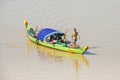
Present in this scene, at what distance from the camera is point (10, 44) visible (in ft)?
67.4

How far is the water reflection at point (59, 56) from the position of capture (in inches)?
702

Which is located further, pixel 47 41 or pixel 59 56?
pixel 47 41

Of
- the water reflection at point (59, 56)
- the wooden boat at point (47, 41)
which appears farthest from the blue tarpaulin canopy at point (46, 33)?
the water reflection at point (59, 56)

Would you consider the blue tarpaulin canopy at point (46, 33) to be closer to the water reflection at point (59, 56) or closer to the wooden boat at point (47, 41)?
the wooden boat at point (47, 41)

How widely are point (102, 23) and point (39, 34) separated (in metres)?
3.78

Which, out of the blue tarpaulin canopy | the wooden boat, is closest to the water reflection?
the wooden boat

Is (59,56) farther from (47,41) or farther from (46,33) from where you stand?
(46,33)

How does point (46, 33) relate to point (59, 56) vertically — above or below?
above

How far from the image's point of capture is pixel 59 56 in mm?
18922

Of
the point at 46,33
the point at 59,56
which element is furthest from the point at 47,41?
the point at 59,56

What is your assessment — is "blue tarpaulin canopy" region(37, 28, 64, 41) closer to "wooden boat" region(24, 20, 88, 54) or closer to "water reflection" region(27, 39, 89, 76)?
"wooden boat" region(24, 20, 88, 54)

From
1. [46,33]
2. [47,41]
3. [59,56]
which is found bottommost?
[59,56]

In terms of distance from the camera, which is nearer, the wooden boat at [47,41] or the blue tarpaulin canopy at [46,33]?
the wooden boat at [47,41]

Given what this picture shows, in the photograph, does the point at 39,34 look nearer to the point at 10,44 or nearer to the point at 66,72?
the point at 10,44
